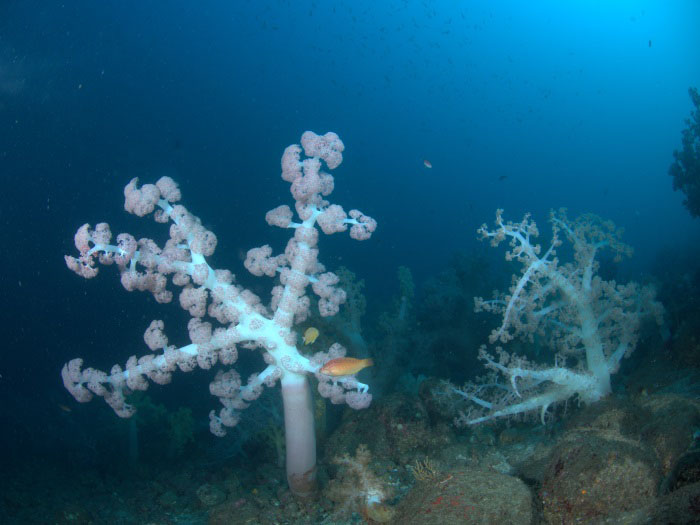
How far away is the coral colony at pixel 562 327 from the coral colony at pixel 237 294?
2152 mm

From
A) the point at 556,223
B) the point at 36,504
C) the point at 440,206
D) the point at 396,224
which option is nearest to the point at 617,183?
the point at 440,206

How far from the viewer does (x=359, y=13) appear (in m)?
66.8

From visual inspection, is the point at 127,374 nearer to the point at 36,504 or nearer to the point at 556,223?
the point at 36,504

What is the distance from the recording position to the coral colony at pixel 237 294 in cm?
474

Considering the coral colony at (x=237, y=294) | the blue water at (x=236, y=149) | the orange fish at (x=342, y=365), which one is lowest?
the orange fish at (x=342, y=365)

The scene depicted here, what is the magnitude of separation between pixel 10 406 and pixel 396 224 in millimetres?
50733

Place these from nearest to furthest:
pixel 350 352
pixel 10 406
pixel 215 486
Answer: pixel 215 486
pixel 350 352
pixel 10 406

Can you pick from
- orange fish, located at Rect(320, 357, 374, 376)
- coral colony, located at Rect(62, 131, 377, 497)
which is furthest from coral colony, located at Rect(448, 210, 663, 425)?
coral colony, located at Rect(62, 131, 377, 497)

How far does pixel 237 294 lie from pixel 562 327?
4768 mm

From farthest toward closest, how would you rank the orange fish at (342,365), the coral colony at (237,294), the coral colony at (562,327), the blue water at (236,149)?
the blue water at (236,149)
the coral colony at (562,327)
the coral colony at (237,294)
the orange fish at (342,365)

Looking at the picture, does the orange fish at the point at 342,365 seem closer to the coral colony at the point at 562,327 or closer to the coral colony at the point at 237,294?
the coral colony at the point at 237,294

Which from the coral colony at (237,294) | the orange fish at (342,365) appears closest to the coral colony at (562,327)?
the orange fish at (342,365)

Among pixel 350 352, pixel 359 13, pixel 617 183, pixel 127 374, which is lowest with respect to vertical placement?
pixel 127 374

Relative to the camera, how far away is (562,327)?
5.74m
